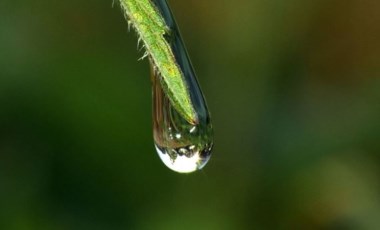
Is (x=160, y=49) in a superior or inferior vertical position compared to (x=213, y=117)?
inferior

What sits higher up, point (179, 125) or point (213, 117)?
point (213, 117)

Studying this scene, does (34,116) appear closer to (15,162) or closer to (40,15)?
(15,162)

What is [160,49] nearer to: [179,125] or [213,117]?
[179,125]

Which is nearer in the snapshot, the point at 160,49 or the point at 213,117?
the point at 160,49

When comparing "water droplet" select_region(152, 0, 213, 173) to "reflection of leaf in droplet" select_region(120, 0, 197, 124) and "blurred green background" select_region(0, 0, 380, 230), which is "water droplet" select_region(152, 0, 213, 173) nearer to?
"reflection of leaf in droplet" select_region(120, 0, 197, 124)

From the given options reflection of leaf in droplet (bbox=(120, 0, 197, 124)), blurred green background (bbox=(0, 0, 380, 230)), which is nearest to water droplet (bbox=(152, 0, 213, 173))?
reflection of leaf in droplet (bbox=(120, 0, 197, 124))

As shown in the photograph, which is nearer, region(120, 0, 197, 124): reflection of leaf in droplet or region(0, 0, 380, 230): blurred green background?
region(120, 0, 197, 124): reflection of leaf in droplet

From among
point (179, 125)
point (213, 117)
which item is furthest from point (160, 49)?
point (213, 117)
